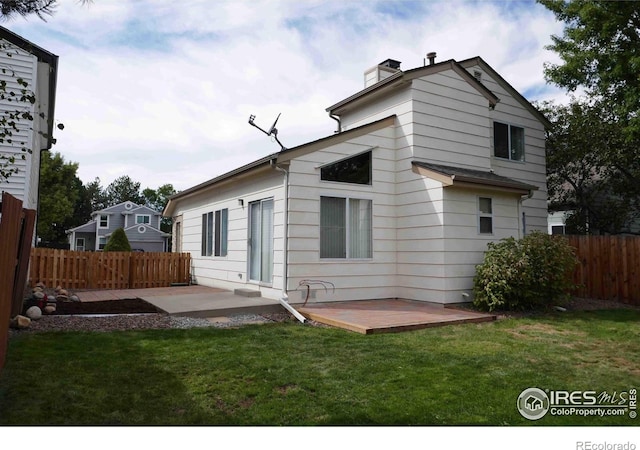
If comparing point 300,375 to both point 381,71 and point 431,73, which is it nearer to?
point 431,73

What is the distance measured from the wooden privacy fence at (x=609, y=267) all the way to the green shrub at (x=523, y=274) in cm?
247

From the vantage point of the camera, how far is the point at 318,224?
920 cm

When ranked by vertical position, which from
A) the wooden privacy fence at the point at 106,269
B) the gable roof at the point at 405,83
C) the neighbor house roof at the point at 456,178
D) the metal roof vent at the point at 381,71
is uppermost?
the metal roof vent at the point at 381,71

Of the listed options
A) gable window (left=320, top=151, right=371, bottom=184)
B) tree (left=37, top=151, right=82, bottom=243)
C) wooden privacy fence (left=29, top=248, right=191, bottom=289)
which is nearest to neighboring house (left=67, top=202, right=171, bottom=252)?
tree (left=37, top=151, right=82, bottom=243)

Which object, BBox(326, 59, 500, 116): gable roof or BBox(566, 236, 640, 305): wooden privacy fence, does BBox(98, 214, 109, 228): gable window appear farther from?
BBox(566, 236, 640, 305): wooden privacy fence

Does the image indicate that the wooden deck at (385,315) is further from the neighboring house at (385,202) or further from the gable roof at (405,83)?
the gable roof at (405,83)

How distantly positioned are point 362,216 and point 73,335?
5941 millimetres

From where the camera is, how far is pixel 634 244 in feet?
36.4

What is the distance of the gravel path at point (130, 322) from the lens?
263 inches

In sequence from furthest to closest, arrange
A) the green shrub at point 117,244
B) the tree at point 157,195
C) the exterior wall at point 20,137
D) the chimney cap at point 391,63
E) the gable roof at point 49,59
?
1. the tree at point 157,195
2. the green shrub at point 117,244
3. the chimney cap at point 391,63
4. the exterior wall at point 20,137
5. the gable roof at point 49,59

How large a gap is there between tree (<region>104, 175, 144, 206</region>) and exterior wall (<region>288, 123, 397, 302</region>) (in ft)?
216

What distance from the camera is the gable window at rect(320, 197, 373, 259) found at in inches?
368

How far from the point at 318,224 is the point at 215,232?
464cm

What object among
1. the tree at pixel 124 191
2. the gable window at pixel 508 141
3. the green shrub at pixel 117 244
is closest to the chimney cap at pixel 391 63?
the gable window at pixel 508 141
